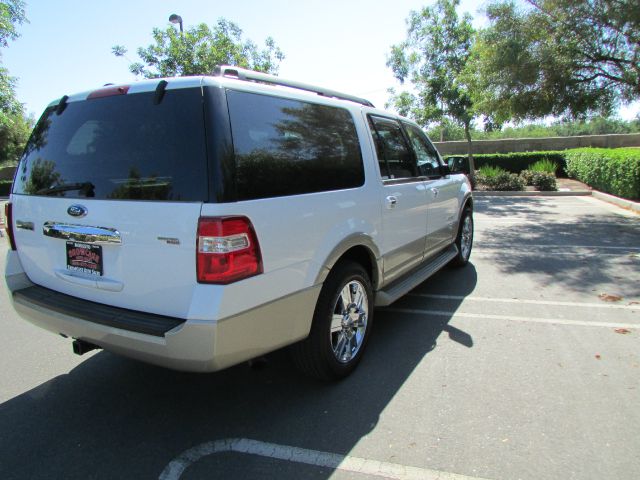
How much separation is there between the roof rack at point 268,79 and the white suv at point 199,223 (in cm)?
1

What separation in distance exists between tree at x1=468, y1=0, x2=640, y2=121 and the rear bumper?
10652 mm

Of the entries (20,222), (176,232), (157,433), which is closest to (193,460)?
(157,433)

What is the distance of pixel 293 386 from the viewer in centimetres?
319

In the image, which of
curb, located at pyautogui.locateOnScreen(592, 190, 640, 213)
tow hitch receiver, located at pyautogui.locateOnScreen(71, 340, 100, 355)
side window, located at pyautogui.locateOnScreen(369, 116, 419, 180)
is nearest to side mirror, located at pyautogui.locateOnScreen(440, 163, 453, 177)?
side window, located at pyautogui.locateOnScreen(369, 116, 419, 180)

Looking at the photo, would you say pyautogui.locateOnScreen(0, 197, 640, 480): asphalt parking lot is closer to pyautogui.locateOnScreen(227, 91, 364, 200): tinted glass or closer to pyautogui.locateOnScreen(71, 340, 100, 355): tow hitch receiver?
pyautogui.locateOnScreen(71, 340, 100, 355): tow hitch receiver

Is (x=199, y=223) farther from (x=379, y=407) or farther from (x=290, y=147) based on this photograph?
(x=379, y=407)

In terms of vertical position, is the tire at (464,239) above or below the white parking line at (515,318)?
above

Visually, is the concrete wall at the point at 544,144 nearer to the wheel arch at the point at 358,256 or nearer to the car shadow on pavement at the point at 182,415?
the wheel arch at the point at 358,256

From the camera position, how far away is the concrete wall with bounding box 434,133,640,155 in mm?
24984

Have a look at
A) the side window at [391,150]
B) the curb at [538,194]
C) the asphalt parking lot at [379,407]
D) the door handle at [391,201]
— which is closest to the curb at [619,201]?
the curb at [538,194]

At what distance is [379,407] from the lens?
2.89 metres

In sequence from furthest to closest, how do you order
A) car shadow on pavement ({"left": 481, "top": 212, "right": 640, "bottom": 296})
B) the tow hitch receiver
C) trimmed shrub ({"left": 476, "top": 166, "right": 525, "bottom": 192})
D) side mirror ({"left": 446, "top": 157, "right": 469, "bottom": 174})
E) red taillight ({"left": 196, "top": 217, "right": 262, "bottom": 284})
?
trimmed shrub ({"left": 476, "top": 166, "right": 525, "bottom": 192}), car shadow on pavement ({"left": 481, "top": 212, "right": 640, "bottom": 296}), side mirror ({"left": 446, "top": 157, "right": 469, "bottom": 174}), the tow hitch receiver, red taillight ({"left": 196, "top": 217, "right": 262, "bottom": 284})

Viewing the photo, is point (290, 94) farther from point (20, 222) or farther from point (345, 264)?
point (20, 222)

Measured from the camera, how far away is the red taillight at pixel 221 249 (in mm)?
2184
